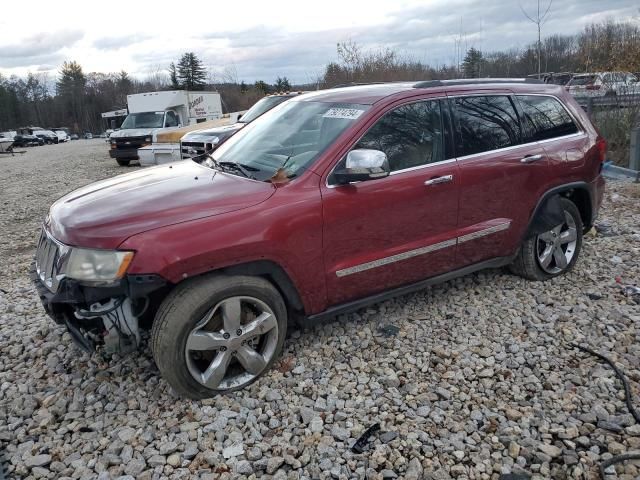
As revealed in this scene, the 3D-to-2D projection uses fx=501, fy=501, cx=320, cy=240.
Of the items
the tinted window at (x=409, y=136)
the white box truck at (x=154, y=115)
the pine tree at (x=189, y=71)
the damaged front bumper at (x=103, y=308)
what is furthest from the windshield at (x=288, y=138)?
the pine tree at (x=189, y=71)

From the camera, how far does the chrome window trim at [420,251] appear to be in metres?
3.44

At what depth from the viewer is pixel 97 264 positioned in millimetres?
2793

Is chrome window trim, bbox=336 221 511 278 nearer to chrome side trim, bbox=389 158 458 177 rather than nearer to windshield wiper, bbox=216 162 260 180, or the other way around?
chrome side trim, bbox=389 158 458 177

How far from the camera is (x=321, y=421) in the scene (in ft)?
9.71

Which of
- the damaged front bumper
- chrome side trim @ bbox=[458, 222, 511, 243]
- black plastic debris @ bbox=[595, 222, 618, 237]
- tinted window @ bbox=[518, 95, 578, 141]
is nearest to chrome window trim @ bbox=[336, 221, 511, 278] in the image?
chrome side trim @ bbox=[458, 222, 511, 243]

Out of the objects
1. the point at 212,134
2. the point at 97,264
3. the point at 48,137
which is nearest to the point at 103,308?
the point at 97,264

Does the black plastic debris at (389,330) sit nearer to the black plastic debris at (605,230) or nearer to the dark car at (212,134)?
the black plastic debris at (605,230)

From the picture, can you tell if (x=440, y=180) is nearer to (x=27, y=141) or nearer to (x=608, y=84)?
(x=608, y=84)

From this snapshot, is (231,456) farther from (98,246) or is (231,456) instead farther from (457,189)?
(457,189)

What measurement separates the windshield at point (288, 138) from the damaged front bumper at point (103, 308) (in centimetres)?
Result: 109

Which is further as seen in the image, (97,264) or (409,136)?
(409,136)

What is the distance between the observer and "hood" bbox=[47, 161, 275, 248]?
285 centimetres

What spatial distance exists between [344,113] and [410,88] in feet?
1.94

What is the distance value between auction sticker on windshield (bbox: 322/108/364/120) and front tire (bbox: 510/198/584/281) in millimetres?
1993
